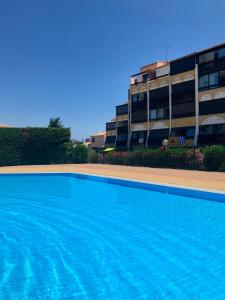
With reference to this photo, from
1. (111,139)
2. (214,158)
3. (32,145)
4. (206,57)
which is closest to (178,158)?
(214,158)

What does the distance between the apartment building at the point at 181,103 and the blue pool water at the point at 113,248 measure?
1908 centimetres

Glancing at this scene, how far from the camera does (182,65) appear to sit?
109 ft

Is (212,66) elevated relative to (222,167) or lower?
elevated

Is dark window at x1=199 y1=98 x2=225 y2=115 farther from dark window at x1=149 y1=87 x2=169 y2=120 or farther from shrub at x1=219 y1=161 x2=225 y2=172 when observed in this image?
shrub at x1=219 y1=161 x2=225 y2=172

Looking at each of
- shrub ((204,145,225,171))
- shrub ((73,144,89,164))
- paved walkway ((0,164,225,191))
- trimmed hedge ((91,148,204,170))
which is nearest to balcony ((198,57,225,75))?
trimmed hedge ((91,148,204,170))

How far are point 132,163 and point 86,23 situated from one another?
40.5 feet

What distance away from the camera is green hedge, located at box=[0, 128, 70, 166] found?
30.8m

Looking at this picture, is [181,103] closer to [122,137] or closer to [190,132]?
[190,132]

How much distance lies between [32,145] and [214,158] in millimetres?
19349

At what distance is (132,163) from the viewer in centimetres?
2731

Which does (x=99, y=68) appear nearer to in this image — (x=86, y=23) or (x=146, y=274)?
(x=86, y=23)

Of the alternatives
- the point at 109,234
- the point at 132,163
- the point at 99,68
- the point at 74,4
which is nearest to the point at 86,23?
the point at 74,4

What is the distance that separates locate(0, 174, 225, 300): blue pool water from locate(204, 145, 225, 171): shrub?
7.42m

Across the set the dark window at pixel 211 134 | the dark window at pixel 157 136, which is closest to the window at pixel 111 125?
the dark window at pixel 157 136
